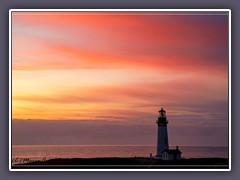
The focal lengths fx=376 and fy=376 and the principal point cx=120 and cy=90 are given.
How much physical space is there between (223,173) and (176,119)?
453 mm

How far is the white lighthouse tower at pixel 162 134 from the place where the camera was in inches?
91.8

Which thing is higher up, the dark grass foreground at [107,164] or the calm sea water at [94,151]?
the calm sea water at [94,151]

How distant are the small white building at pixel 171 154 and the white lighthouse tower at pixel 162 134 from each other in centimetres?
2

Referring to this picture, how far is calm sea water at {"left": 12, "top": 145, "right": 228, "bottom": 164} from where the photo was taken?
2.32 metres

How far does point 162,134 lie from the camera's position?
234 centimetres

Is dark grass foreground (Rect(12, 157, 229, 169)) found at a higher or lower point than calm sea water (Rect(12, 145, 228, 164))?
lower

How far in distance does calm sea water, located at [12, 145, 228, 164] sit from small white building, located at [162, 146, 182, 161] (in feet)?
0.09

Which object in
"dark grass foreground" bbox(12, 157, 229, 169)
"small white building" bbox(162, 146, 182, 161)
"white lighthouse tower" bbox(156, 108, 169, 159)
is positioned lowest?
"dark grass foreground" bbox(12, 157, 229, 169)

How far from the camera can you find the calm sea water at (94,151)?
2.32 m

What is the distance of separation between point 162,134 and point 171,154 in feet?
0.45

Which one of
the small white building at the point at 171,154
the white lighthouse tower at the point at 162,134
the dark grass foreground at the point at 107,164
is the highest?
the white lighthouse tower at the point at 162,134

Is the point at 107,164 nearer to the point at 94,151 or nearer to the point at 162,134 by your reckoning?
the point at 94,151

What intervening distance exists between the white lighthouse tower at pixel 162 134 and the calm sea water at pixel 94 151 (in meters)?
0.04

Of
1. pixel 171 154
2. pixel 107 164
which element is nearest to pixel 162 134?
pixel 171 154
